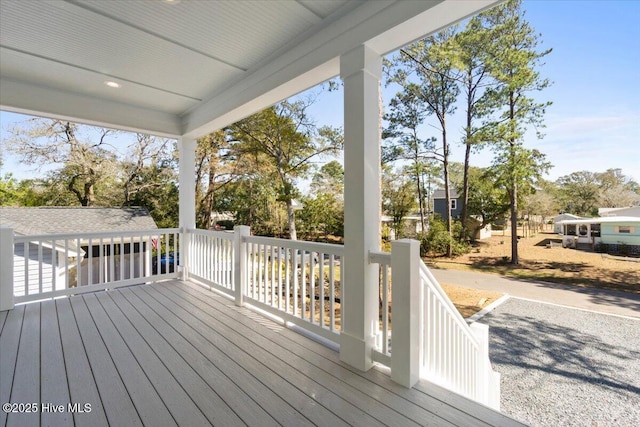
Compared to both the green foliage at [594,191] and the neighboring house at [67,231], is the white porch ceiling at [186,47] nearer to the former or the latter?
the neighboring house at [67,231]

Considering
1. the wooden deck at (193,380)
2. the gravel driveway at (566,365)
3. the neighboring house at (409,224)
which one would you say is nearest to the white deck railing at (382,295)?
the wooden deck at (193,380)

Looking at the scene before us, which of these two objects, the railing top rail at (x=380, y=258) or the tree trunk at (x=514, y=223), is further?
the tree trunk at (x=514, y=223)

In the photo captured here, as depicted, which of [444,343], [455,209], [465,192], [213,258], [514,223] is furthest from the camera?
[455,209]

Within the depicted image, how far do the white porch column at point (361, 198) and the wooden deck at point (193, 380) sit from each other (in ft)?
0.94

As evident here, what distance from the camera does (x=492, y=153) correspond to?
11156 millimetres

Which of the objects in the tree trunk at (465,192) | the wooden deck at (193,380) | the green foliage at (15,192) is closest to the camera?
the wooden deck at (193,380)

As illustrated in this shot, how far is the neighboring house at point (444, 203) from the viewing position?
1311 centimetres

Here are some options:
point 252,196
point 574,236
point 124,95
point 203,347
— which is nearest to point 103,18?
point 124,95

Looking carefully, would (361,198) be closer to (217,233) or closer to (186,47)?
(186,47)

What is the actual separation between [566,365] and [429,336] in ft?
16.0

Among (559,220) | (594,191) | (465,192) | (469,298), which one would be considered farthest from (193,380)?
(559,220)

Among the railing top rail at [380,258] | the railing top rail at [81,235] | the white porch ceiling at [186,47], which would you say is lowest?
the railing top rail at [380,258]

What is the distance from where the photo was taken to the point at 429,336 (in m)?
2.12

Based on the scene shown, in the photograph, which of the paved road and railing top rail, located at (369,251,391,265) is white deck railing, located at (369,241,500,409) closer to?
railing top rail, located at (369,251,391,265)
